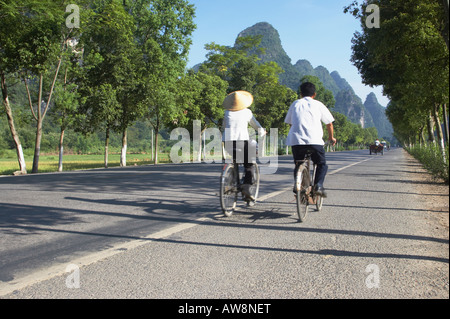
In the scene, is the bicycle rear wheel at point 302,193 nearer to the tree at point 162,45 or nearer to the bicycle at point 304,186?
the bicycle at point 304,186

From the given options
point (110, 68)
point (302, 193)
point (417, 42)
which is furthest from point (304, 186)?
point (110, 68)

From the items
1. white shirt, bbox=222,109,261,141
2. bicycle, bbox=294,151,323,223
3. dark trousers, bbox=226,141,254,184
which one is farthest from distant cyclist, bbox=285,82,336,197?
dark trousers, bbox=226,141,254,184

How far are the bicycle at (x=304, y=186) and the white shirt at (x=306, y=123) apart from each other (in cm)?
27

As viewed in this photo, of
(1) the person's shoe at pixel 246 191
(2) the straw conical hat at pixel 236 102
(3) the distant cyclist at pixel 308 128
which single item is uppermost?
(2) the straw conical hat at pixel 236 102

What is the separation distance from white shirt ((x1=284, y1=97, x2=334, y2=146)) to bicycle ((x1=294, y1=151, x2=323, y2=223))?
27 cm

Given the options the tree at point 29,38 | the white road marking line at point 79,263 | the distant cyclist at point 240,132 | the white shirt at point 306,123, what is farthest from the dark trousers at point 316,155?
the tree at point 29,38

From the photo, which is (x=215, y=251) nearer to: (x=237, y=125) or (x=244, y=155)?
(x=244, y=155)

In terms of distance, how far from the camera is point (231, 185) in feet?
21.5

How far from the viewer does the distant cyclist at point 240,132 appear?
21.5 feet

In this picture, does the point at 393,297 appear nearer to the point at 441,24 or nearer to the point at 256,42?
the point at 441,24

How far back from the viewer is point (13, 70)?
65.5ft

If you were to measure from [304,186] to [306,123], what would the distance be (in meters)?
0.95

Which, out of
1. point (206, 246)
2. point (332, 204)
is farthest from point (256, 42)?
point (206, 246)
